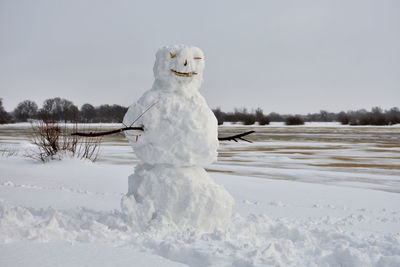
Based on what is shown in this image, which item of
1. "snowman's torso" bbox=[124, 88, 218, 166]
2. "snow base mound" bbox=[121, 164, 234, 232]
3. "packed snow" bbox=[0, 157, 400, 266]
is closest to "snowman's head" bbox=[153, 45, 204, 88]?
"snowman's torso" bbox=[124, 88, 218, 166]

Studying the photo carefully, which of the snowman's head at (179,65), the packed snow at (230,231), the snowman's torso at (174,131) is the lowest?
the packed snow at (230,231)

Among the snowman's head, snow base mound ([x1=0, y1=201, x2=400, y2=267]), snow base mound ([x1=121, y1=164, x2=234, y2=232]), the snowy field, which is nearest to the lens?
the snowy field

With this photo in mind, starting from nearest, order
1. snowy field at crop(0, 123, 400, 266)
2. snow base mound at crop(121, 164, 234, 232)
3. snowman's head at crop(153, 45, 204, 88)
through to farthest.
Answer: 1. snowy field at crop(0, 123, 400, 266)
2. snow base mound at crop(121, 164, 234, 232)
3. snowman's head at crop(153, 45, 204, 88)

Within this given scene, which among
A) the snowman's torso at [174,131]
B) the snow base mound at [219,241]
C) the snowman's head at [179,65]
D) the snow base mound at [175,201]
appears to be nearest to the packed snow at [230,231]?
the snow base mound at [219,241]

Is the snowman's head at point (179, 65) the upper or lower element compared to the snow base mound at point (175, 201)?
upper

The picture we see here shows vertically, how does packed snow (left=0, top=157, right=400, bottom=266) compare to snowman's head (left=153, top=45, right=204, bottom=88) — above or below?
below

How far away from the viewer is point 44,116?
11.5 meters

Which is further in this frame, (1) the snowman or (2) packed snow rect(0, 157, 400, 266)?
(1) the snowman

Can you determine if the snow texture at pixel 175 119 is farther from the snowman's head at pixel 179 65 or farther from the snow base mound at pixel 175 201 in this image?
the snow base mound at pixel 175 201

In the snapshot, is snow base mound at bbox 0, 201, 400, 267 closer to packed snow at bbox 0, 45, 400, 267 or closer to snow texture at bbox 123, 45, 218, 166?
packed snow at bbox 0, 45, 400, 267

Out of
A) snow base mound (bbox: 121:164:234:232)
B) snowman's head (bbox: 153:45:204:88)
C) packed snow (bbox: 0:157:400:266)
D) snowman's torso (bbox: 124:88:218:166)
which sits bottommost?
packed snow (bbox: 0:157:400:266)

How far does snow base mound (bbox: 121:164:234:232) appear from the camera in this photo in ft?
14.3

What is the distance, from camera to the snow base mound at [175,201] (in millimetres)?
4355

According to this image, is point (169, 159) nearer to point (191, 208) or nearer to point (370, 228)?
point (191, 208)
